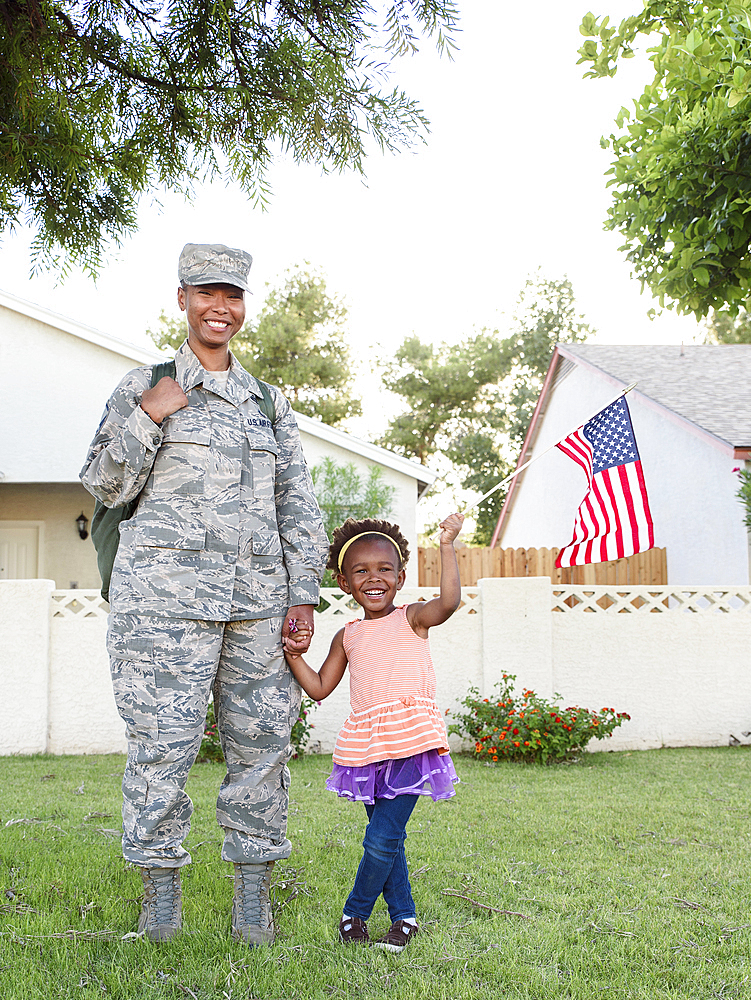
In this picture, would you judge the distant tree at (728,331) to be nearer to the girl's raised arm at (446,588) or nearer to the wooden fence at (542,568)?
the wooden fence at (542,568)

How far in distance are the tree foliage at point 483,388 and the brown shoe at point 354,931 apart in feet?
68.2

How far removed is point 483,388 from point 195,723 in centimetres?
2583

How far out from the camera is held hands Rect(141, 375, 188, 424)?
2.69m

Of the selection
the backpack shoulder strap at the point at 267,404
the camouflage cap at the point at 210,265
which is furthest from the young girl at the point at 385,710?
the camouflage cap at the point at 210,265

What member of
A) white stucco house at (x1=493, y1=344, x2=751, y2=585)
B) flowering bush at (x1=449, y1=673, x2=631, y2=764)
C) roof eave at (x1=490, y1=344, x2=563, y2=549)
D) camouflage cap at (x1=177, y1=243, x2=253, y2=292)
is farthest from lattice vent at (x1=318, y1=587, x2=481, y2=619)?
roof eave at (x1=490, y1=344, x2=563, y2=549)

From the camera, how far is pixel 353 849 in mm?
3994

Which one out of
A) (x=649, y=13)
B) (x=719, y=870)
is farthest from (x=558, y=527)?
(x=719, y=870)

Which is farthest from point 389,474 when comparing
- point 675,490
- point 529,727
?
point 529,727

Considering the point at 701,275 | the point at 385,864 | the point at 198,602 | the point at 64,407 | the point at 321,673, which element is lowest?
the point at 385,864

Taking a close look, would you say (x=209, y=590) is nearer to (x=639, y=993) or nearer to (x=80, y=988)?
(x=80, y=988)

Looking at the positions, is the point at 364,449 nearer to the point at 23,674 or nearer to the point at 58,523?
the point at 58,523

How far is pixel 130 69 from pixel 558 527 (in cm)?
1270

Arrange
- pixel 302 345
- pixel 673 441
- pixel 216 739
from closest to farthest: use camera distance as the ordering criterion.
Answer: pixel 216 739 < pixel 673 441 < pixel 302 345

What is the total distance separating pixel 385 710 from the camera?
2875 mm
